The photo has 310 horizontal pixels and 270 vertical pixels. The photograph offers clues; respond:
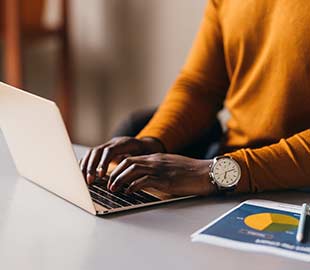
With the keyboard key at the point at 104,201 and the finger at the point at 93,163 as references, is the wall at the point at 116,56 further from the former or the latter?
the keyboard key at the point at 104,201

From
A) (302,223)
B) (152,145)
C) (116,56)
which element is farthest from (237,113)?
(116,56)

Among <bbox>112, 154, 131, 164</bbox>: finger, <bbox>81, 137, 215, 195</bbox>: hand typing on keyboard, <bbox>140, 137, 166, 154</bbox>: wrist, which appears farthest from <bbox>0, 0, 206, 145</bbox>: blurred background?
<bbox>81, 137, 215, 195</bbox>: hand typing on keyboard

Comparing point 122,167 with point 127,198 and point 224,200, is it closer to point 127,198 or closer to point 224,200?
point 127,198

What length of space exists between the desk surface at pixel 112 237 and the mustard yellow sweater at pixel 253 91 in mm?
68

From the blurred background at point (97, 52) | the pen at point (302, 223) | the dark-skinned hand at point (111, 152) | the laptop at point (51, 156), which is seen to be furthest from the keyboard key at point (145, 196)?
the blurred background at point (97, 52)

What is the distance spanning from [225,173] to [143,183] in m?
0.15

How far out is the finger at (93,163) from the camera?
4.10ft

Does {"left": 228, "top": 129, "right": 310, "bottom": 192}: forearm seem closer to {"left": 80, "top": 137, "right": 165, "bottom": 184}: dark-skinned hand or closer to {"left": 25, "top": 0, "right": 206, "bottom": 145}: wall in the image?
{"left": 80, "top": 137, "right": 165, "bottom": 184}: dark-skinned hand

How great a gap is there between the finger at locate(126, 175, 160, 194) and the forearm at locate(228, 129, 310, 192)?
15 cm

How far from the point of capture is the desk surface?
2.98ft

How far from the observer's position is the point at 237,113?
156 cm

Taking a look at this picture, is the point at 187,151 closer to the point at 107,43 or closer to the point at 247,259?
the point at 247,259

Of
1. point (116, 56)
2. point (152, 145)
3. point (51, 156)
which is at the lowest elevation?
point (116, 56)

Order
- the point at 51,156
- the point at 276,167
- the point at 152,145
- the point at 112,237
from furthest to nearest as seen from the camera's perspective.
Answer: the point at 152,145
the point at 276,167
the point at 51,156
the point at 112,237
